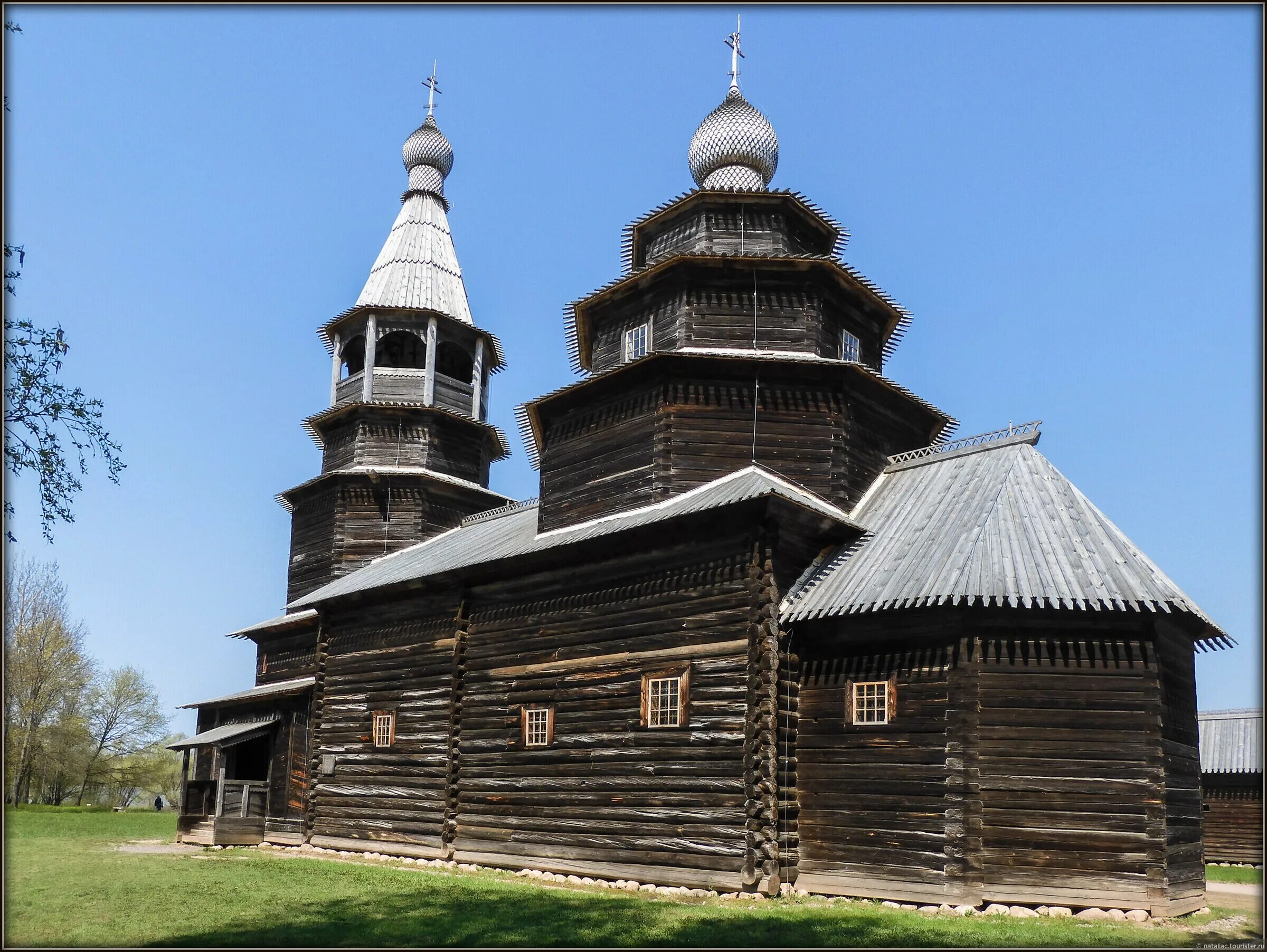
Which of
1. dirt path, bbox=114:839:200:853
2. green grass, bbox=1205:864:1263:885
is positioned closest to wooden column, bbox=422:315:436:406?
dirt path, bbox=114:839:200:853

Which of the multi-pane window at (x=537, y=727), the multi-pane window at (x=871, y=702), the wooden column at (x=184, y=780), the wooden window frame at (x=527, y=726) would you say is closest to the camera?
the multi-pane window at (x=871, y=702)

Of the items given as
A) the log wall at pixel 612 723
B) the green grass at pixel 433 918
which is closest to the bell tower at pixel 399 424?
the log wall at pixel 612 723

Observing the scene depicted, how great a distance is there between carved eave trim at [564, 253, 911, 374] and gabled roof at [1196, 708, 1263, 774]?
19344mm

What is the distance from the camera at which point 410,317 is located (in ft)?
111

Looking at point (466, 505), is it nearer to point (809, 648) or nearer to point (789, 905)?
point (809, 648)

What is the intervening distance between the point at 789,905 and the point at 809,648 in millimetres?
4174

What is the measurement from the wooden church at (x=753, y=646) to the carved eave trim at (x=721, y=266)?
0.29 feet

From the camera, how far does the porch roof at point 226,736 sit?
2850 centimetres

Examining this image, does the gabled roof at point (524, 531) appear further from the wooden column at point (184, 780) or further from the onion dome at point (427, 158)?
the onion dome at point (427, 158)

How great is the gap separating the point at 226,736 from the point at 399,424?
1055cm

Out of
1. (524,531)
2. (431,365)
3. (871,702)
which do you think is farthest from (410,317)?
(871,702)

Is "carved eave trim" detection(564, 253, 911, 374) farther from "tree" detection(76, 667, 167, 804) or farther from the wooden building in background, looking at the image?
"tree" detection(76, 667, 167, 804)

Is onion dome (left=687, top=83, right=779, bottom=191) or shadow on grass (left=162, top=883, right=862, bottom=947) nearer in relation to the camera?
shadow on grass (left=162, top=883, right=862, bottom=947)

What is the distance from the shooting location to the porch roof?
28500 millimetres
